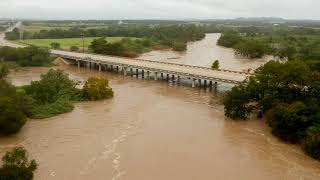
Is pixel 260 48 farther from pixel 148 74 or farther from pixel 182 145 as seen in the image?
pixel 182 145

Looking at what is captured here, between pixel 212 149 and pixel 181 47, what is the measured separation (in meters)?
60.7

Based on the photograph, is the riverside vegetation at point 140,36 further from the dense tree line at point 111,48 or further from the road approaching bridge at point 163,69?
the road approaching bridge at point 163,69

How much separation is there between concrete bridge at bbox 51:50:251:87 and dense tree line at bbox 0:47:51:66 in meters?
3.86

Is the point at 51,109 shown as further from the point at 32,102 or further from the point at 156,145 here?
the point at 156,145

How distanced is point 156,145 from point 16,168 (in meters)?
9.01

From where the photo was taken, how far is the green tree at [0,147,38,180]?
20.4 m

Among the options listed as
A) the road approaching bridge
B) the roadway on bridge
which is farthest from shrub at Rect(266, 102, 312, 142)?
the roadway on bridge

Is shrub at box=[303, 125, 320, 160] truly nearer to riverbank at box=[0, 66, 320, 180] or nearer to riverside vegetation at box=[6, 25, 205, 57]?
riverbank at box=[0, 66, 320, 180]

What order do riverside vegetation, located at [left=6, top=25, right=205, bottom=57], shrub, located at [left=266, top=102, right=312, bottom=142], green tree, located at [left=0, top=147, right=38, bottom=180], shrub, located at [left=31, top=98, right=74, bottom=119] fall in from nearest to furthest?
green tree, located at [left=0, top=147, right=38, bottom=180] < shrub, located at [left=266, top=102, right=312, bottom=142] < shrub, located at [left=31, top=98, right=74, bottom=119] < riverside vegetation, located at [left=6, top=25, right=205, bottom=57]

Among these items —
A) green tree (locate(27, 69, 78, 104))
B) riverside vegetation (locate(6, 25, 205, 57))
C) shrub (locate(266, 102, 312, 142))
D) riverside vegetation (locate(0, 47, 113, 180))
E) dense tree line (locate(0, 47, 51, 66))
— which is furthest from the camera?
riverside vegetation (locate(6, 25, 205, 57))

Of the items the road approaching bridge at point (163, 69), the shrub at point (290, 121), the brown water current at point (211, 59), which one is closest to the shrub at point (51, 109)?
the road approaching bridge at point (163, 69)

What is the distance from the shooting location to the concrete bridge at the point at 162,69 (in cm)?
4300

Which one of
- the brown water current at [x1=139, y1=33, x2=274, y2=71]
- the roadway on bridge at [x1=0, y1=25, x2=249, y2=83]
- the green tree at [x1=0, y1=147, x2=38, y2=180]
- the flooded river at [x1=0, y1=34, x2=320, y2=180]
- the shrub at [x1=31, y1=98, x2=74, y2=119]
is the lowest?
the brown water current at [x1=139, y1=33, x2=274, y2=71]

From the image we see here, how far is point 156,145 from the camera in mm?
26938
